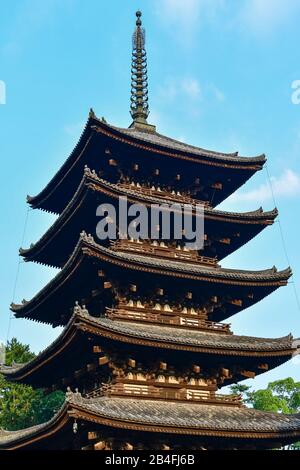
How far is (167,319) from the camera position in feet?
88.6

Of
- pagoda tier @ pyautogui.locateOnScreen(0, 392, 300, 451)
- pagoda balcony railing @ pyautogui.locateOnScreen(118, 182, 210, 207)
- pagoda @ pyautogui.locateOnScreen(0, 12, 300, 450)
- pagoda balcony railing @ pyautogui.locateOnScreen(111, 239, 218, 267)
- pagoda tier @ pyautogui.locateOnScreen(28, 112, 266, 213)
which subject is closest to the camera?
pagoda tier @ pyautogui.locateOnScreen(0, 392, 300, 451)

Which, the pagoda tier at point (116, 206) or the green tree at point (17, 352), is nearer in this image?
the pagoda tier at point (116, 206)

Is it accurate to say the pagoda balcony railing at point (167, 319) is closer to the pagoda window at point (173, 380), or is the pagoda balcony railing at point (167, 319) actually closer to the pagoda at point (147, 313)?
the pagoda at point (147, 313)

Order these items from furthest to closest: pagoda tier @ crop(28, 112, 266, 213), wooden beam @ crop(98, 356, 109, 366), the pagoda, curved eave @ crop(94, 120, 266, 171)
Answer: pagoda tier @ crop(28, 112, 266, 213) < curved eave @ crop(94, 120, 266, 171) < wooden beam @ crop(98, 356, 109, 366) < the pagoda

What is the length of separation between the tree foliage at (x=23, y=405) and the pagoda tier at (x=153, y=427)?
38362 mm

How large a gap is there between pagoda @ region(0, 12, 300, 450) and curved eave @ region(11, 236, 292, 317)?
64 mm

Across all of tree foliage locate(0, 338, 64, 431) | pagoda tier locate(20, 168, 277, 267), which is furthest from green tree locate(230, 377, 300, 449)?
pagoda tier locate(20, 168, 277, 267)

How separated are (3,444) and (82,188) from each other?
12.5 metres

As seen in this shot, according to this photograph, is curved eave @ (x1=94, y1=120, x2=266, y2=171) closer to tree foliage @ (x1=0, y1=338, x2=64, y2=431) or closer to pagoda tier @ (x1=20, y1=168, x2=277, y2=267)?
pagoda tier @ (x1=20, y1=168, x2=277, y2=267)

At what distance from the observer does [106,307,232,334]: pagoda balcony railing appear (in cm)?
2559

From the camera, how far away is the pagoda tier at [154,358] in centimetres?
2350

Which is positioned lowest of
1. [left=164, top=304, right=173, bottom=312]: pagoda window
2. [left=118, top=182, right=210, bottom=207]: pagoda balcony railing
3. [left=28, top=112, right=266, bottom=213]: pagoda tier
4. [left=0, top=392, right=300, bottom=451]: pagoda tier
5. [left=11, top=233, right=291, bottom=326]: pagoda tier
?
[left=0, top=392, right=300, bottom=451]: pagoda tier

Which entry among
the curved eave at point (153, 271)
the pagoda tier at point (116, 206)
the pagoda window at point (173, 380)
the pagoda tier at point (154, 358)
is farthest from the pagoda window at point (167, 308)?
the pagoda tier at point (116, 206)
